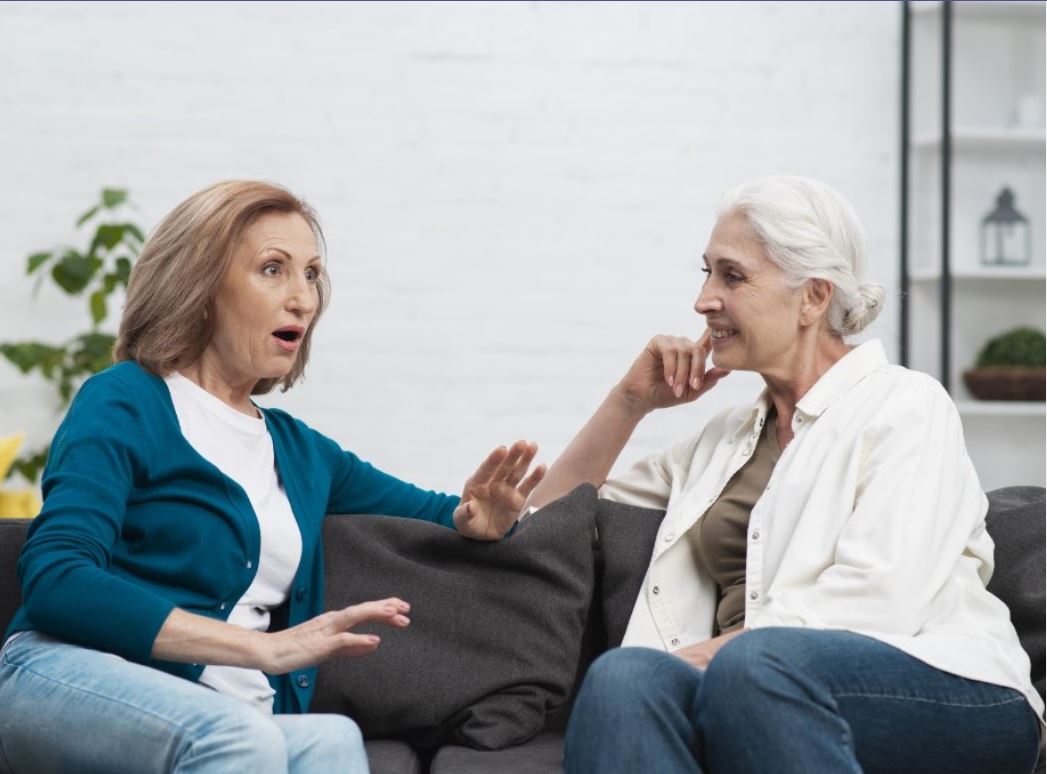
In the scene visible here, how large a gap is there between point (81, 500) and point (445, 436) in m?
2.64

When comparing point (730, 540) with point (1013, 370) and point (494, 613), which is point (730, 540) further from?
point (1013, 370)

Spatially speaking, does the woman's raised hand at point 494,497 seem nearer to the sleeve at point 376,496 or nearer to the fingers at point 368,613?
the sleeve at point 376,496

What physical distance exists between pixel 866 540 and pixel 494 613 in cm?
66

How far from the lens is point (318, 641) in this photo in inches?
65.9

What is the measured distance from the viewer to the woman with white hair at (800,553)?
5.56ft

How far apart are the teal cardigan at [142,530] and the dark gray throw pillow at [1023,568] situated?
1.13m

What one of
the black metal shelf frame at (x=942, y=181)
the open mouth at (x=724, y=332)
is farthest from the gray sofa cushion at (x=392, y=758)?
the black metal shelf frame at (x=942, y=181)

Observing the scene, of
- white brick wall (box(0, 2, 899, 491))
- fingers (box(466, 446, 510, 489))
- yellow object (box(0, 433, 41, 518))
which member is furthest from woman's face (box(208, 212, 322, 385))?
white brick wall (box(0, 2, 899, 491))

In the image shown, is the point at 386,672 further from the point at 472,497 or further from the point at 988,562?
the point at 988,562

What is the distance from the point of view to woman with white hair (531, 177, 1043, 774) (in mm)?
1693

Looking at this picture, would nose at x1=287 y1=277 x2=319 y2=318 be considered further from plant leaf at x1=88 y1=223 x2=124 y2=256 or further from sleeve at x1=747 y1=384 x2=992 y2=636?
plant leaf at x1=88 y1=223 x2=124 y2=256

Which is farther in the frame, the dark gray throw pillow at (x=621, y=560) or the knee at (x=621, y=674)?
the dark gray throw pillow at (x=621, y=560)

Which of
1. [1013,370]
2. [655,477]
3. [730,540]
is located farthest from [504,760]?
[1013,370]

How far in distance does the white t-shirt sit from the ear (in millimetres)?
906
